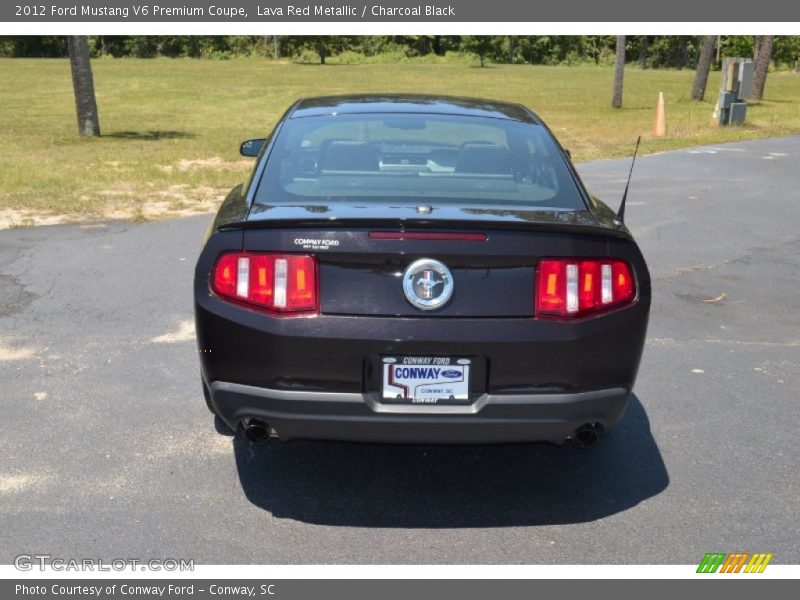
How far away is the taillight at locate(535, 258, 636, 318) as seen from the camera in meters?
3.64

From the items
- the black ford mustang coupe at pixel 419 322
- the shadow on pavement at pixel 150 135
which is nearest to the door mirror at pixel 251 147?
the black ford mustang coupe at pixel 419 322

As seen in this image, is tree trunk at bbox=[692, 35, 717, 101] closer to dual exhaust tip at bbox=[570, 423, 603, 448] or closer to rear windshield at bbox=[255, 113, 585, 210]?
rear windshield at bbox=[255, 113, 585, 210]

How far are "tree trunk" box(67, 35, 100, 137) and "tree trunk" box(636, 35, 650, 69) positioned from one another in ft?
262

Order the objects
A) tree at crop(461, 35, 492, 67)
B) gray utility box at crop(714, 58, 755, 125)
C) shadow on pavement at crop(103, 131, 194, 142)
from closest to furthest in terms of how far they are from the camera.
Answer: shadow on pavement at crop(103, 131, 194, 142)
gray utility box at crop(714, 58, 755, 125)
tree at crop(461, 35, 492, 67)

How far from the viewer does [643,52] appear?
9512 centimetres

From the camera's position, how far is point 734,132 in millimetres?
22906

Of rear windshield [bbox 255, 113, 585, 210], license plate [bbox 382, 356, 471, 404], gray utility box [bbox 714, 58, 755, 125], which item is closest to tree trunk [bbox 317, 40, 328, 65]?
gray utility box [bbox 714, 58, 755, 125]

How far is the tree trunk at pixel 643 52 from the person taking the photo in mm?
93688

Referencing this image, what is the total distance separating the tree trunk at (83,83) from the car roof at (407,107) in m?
15.1

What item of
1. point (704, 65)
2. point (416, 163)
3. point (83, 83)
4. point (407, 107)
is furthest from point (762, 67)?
point (416, 163)

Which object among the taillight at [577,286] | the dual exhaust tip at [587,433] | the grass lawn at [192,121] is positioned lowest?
the grass lawn at [192,121]

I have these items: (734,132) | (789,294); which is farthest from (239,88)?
(789,294)

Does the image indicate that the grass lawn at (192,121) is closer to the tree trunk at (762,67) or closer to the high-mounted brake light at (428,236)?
the tree trunk at (762,67)

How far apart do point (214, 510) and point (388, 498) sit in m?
0.71
